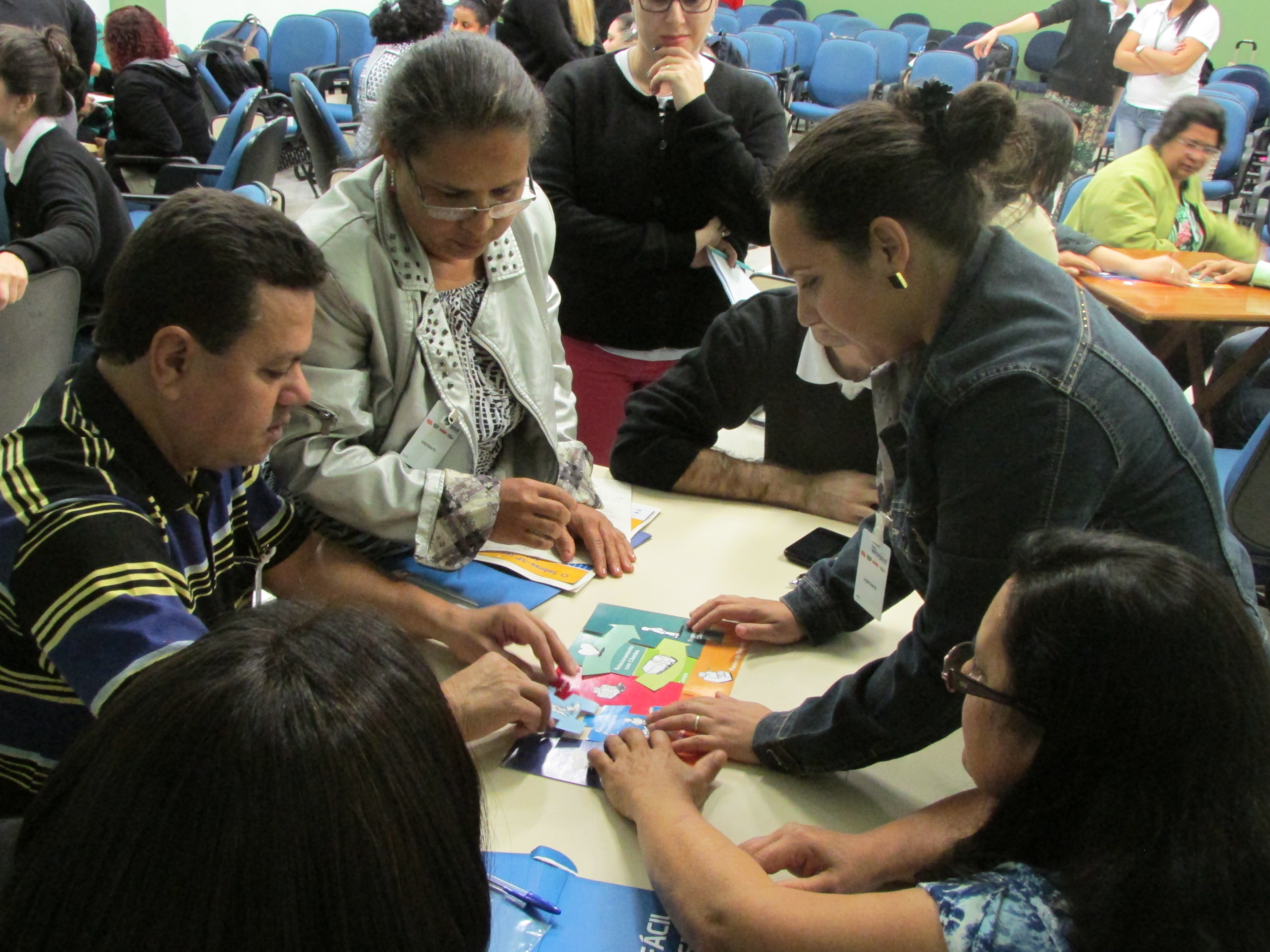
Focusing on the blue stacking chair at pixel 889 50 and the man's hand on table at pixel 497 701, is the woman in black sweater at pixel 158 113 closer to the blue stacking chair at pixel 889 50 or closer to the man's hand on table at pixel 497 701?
the man's hand on table at pixel 497 701

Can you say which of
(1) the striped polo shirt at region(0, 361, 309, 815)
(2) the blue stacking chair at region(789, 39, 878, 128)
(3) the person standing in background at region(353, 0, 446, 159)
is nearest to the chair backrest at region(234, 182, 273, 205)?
(1) the striped polo shirt at region(0, 361, 309, 815)

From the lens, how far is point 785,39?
960 cm

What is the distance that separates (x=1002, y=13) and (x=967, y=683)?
12.2 meters

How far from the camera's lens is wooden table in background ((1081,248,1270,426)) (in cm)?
324

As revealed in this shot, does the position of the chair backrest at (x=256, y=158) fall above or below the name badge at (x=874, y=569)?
below

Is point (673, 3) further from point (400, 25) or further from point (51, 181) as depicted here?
point (400, 25)

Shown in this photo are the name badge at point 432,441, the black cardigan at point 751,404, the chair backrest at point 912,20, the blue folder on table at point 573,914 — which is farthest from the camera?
the chair backrest at point 912,20

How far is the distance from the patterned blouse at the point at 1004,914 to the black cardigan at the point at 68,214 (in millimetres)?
2465

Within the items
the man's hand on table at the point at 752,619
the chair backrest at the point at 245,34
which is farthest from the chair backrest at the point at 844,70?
the man's hand on table at the point at 752,619

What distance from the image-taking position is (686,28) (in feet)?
6.86

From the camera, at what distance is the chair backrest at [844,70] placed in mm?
8773

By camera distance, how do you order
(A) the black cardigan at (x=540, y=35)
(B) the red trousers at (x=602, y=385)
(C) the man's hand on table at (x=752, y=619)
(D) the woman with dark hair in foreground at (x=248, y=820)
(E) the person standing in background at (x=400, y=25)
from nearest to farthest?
(D) the woman with dark hair in foreground at (x=248, y=820) → (C) the man's hand on table at (x=752, y=619) → (B) the red trousers at (x=602, y=385) → (A) the black cardigan at (x=540, y=35) → (E) the person standing in background at (x=400, y=25)

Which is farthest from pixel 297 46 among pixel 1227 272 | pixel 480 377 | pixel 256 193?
pixel 480 377

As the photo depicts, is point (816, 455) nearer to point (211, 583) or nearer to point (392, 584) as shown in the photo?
point (392, 584)
